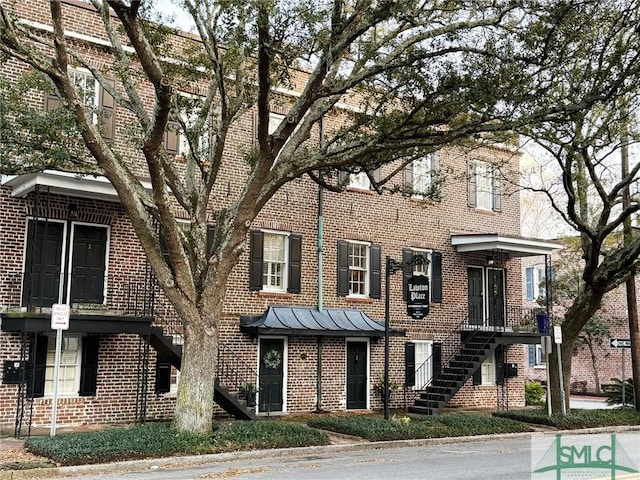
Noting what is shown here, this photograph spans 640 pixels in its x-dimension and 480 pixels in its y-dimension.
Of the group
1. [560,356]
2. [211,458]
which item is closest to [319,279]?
[560,356]

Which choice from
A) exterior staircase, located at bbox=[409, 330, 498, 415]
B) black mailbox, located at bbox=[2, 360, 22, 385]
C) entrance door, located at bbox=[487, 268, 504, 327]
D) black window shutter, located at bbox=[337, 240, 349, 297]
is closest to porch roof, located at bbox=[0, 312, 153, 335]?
black mailbox, located at bbox=[2, 360, 22, 385]

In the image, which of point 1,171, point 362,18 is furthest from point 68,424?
point 362,18

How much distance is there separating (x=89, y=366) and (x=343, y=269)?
24.6ft

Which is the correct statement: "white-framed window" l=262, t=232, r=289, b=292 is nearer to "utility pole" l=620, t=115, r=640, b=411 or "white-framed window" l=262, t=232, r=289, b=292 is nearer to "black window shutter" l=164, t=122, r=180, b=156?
"black window shutter" l=164, t=122, r=180, b=156

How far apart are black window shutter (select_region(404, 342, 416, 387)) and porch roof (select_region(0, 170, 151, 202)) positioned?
9.56 meters

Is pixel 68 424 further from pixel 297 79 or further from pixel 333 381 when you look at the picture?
pixel 297 79

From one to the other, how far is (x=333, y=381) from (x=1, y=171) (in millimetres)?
10802

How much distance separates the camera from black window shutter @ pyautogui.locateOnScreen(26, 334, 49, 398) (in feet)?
50.4

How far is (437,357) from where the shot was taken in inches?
882

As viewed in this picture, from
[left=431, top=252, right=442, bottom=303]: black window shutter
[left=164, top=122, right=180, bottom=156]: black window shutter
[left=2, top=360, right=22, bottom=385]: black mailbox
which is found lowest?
[left=2, top=360, right=22, bottom=385]: black mailbox

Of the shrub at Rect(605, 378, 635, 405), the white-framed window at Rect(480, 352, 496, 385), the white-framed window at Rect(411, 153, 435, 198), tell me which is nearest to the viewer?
the white-framed window at Rect(411, 153, 435, 198)

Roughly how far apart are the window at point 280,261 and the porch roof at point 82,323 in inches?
177

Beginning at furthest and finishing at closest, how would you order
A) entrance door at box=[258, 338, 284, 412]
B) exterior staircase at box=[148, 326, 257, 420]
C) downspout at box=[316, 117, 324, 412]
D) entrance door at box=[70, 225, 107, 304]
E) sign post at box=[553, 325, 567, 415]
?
downspout at box=[316, 117, 324, 412], entrance door at box=[258, 338, 284, 412], sign post at box=[553, 325, 567, 415], entrance door at box=[70, 225, 107, 304], exterior staircase at box=[148, 326, 257, 420]

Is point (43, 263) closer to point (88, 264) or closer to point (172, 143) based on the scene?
point (88, 264)
